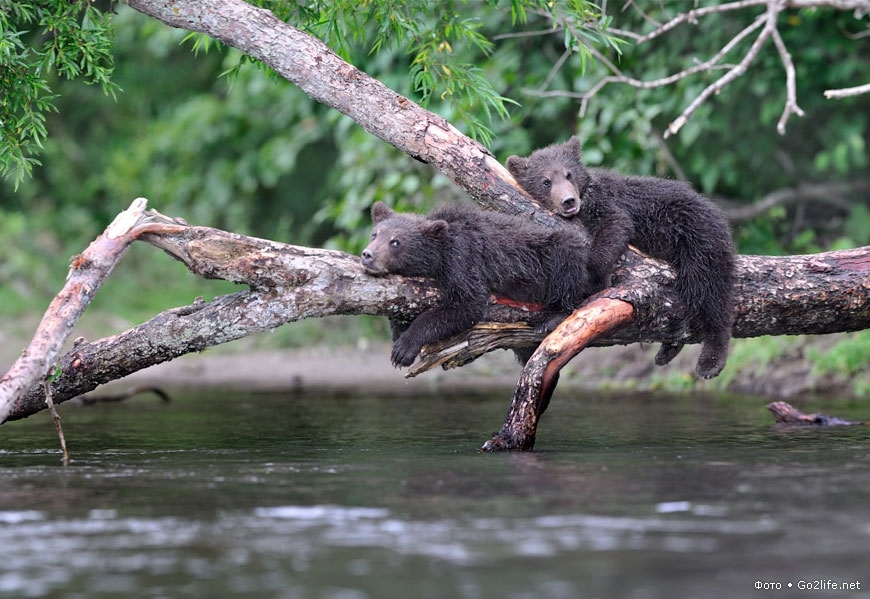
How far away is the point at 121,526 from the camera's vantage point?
14.0 feet

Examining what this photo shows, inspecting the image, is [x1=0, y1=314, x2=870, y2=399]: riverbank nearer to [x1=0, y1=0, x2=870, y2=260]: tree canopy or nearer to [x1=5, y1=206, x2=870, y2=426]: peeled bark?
[x1=0, y1=0, x2=870, y2=260]: tree canopy

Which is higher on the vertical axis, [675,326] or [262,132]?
[262,132]

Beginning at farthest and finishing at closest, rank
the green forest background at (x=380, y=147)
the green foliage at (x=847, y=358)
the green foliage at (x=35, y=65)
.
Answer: the green forest background at (x=380, y=147)
the green foliage at (x=847, y=358)
the green foliage at (x=35, y=65)

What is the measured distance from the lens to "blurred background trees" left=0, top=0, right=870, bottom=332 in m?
7.45

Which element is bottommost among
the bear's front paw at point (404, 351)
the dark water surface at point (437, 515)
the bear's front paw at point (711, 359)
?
the dark water surface at point (437, 515)

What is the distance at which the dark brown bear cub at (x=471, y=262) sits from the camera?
6.16m

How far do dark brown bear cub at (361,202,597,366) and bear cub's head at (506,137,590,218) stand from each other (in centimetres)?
26

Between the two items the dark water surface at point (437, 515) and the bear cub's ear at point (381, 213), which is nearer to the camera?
the dark water surface at point (437, 515)

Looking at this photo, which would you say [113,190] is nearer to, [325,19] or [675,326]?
[325,19]

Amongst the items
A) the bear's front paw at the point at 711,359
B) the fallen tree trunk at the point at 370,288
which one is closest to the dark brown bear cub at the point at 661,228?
the bear's front paw at the point at 711,359

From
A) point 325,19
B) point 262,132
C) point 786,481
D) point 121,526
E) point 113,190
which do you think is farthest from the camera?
point 113,190

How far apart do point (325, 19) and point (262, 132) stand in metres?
6.39

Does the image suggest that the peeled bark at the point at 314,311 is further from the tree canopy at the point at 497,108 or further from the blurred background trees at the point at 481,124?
the blurred background trees at the point at 481,124

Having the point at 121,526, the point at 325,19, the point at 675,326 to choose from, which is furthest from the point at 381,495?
the point at 325,19
